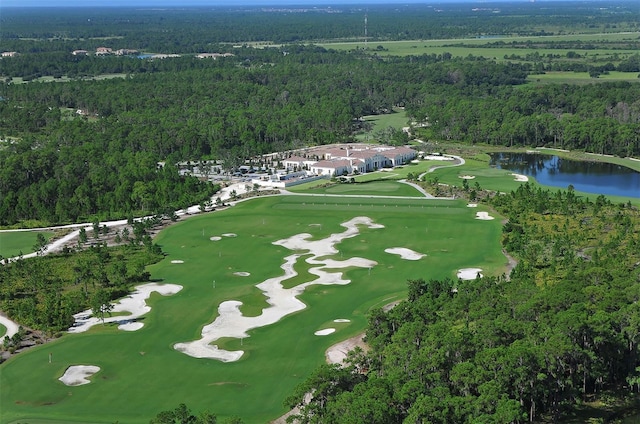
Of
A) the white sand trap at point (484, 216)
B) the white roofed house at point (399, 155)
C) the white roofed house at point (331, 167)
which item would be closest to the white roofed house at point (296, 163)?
the white roofed house at point (331, 167)

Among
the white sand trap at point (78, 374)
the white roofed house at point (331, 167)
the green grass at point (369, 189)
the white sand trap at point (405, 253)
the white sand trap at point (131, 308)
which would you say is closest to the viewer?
the white sand trap at point (78, 374)

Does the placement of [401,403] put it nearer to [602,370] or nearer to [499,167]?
[602,370]

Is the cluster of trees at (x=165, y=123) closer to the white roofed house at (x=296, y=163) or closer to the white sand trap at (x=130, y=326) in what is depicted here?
the white roofed house at (x=296, y=163)

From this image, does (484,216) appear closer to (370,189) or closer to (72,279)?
(370,189)

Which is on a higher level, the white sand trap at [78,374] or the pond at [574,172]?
the white sand trap at [78,374]

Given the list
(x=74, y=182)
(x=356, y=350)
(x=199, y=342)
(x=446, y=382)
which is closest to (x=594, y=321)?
(x=446, y=382)

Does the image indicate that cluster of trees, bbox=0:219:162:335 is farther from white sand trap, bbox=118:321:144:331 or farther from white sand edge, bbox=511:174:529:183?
white sand edge, bbox=511:174:529:183

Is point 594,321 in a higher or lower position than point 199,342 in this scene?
higher
